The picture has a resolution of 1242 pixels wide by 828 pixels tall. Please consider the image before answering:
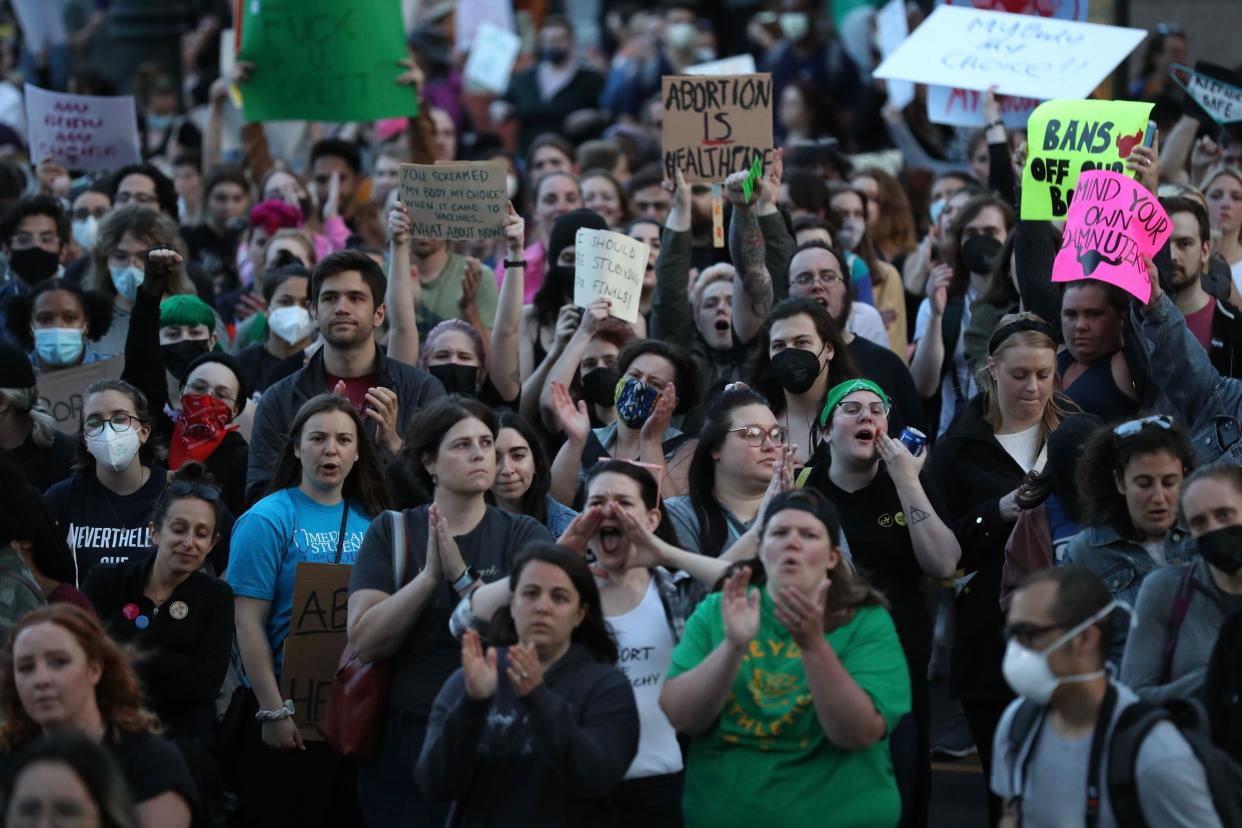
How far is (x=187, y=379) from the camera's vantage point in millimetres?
8180

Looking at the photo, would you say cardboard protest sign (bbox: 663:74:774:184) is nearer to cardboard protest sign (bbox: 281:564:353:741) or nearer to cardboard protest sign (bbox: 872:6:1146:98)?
cardboard protest sign (bbox: 872:6:1146:98)

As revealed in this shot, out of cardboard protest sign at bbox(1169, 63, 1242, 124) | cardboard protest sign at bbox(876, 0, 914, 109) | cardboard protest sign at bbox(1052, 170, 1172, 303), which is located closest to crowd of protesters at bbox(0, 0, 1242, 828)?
cardboard protest sign at bbox(1052, 170, 1172, 303)

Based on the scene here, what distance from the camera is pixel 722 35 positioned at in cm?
2367

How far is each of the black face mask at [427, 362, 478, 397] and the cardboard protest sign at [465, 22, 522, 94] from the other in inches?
299

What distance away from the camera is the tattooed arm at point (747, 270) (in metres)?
8.37

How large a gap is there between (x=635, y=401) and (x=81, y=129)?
6.06m

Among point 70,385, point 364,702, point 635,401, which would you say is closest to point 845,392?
point 635,401

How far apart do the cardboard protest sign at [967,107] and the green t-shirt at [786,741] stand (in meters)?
6.21

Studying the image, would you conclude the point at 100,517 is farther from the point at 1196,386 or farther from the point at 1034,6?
the point at 1034,6

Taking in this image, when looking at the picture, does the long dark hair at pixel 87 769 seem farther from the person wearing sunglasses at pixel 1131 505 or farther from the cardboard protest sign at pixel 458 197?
the cardboard protest sign at pixel 458 197

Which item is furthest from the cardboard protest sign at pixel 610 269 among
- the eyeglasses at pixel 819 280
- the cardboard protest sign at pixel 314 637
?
the cardboard protest sign at pixel 314 637

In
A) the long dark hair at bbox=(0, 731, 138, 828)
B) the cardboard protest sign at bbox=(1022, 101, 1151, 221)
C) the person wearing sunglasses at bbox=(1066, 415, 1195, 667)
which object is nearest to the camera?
the long dark hair at bbox=(0, 731, 138, 828)

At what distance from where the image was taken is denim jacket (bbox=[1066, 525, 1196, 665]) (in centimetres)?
599

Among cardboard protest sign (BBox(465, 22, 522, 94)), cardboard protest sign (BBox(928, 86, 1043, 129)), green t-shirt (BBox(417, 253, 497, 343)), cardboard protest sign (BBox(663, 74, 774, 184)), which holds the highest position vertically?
cardboard protest sign (BBox(465, 22, 522, 94))
